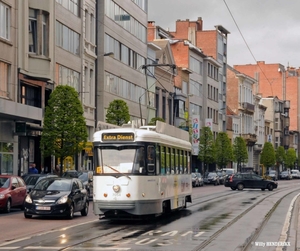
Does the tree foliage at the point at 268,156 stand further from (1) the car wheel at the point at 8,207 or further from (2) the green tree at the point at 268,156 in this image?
(1) the car wheel at the point at 8,207

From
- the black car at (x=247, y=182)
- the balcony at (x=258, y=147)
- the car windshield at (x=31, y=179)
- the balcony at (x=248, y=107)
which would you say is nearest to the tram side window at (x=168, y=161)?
the car windshield at (x=31, y=179)

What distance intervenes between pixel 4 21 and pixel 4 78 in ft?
10.3

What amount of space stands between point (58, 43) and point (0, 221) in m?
25.1

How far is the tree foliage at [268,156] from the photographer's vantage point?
12669 centimetres

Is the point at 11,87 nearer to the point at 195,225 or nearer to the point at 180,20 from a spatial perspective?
the point at 195,225

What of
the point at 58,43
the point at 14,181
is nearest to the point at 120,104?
the point at 58,43

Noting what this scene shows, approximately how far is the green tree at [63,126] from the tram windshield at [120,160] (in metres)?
19.3

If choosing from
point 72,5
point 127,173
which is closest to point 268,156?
point 72,5

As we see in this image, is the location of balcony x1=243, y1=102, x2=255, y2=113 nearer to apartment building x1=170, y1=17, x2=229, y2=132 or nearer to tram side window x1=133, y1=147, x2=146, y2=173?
apartment building x1=170, y1=17, x2=229, y2=132

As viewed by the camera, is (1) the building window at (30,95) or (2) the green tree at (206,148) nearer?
(1) the building window at (30,95)

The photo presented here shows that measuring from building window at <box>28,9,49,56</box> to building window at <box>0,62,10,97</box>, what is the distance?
2.80m

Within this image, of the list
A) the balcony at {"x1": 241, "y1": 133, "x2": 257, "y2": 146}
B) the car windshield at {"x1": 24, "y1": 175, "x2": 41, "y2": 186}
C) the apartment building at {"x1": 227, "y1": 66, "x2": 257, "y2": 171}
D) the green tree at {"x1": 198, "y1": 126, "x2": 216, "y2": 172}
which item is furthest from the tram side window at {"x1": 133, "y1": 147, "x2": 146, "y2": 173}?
the balcony at {"x1": 241, "y1": 133, "x2": 257, "y2": 146}

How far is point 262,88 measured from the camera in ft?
516

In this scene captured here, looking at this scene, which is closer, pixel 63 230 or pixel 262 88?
pixel 63 230
